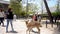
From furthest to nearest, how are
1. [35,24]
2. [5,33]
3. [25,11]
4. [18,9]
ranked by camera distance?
[25,11], [18,9], [5,33], [35,24]

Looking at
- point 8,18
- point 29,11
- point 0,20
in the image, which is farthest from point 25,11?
point 8,18

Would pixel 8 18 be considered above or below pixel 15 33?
above

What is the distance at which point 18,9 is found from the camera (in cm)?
4041

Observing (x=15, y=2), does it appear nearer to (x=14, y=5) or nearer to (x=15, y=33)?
(x=14, y=5)

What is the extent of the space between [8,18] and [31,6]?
3372 centimetres

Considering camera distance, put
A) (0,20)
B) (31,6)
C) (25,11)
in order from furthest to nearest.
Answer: (31,6), (25,11), (0,20)

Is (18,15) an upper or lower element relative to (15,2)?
lower

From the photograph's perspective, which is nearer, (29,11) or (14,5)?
(14,5)

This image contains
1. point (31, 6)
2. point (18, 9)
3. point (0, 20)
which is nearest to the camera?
point (0, 20)

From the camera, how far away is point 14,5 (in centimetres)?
4100

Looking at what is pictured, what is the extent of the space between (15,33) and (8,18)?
3.66ft

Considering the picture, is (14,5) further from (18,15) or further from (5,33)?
(5,33)

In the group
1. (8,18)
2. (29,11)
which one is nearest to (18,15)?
(29,11)

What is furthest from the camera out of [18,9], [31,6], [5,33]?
[31,6]
